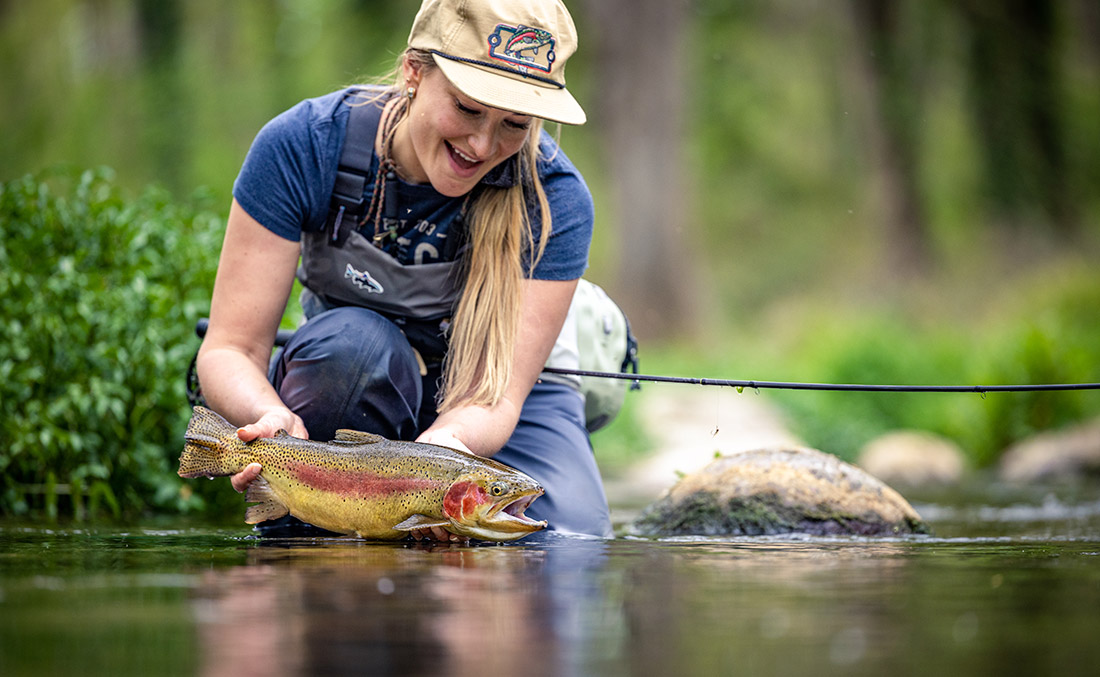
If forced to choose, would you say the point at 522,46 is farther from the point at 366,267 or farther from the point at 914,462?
the point at 914,462

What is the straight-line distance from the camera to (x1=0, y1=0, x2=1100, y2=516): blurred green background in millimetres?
4594

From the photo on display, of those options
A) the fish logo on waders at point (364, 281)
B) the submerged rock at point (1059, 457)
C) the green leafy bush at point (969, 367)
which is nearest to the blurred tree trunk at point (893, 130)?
the green leafy bush at point (969, 367)

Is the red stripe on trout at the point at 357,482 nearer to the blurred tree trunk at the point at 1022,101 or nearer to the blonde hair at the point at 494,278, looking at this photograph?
the blonde hair at the point at 494,278

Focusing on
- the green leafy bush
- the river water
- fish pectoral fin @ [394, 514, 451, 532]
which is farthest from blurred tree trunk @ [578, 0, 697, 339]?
fish pectoral fin @ [394, 514, 451, 532]

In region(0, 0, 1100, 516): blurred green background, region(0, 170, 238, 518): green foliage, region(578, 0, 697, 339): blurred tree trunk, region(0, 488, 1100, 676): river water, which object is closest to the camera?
region(0, 488, 1100, 676): river water

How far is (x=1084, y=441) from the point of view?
25.7 feet

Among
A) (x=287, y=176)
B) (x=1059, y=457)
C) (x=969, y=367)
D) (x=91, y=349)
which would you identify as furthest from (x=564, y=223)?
(x=969, y=367)

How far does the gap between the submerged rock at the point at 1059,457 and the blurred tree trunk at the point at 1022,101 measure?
43.7 feet

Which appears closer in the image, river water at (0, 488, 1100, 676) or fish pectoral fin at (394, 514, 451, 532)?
river water at (0, 488, 1100, 676)

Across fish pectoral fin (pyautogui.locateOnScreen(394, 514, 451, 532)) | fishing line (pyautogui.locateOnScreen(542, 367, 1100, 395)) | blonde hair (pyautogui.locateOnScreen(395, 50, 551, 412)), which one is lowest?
fish pectoral fin (pyautogui.locateOnScreen(394, 514, 451, 532))

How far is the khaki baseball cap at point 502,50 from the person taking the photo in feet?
10.2

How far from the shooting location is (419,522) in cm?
307

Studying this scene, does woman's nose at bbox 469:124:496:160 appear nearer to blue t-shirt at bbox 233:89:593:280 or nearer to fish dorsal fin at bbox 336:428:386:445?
blue t-shirt at bbox 233:89:593:280

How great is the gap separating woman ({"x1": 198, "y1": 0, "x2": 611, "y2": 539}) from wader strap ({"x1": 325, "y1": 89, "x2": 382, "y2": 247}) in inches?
0.5
